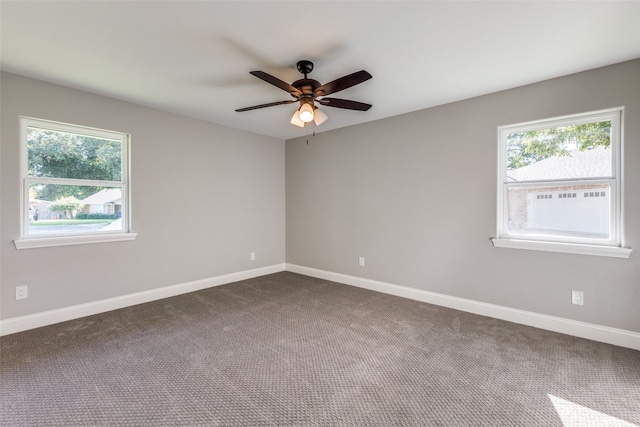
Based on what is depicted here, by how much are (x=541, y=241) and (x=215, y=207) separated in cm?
400

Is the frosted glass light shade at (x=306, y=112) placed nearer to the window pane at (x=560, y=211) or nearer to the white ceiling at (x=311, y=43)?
the white ceiling at (x=311, y=43)

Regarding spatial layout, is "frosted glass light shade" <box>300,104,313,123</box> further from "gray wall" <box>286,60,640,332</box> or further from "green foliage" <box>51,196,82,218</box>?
"green foliage" <box>51,196,82,218</box>

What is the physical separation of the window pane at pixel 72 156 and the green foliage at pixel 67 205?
244 mm

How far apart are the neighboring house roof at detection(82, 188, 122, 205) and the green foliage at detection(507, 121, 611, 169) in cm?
440

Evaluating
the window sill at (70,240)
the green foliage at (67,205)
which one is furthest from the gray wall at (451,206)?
the green foliage at (67,205)

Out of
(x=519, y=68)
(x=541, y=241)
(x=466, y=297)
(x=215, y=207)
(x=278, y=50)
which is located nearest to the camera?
(x=278, y=50)

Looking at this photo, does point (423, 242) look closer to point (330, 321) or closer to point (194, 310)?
point (330, 321)

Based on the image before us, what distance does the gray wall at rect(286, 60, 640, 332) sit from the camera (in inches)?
97.1

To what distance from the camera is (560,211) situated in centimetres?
276


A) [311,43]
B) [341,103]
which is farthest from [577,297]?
[311,43]

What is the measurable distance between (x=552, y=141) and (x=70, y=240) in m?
Result: 4.97

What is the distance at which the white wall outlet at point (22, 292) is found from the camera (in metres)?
2.68

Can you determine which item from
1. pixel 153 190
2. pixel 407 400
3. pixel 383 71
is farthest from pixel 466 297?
pixel 153 190

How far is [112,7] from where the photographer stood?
1.75 m
